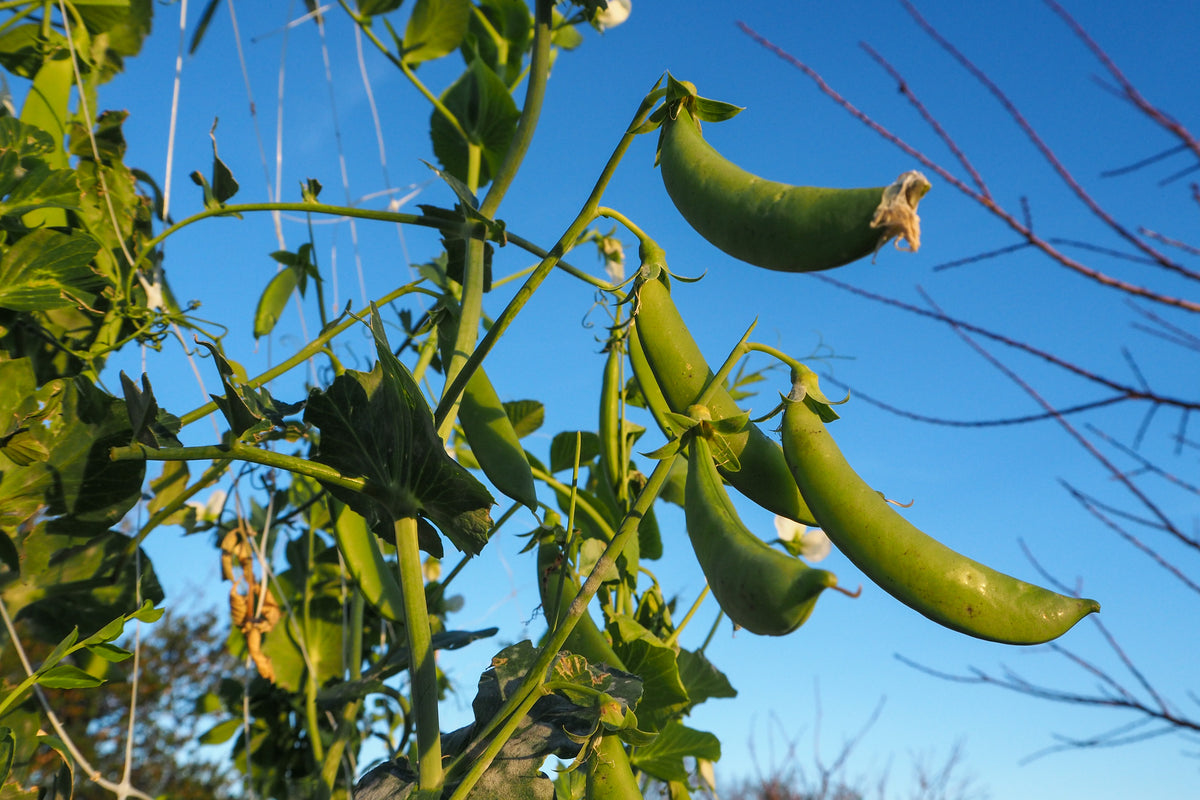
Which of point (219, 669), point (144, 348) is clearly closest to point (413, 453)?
point (144, 348)

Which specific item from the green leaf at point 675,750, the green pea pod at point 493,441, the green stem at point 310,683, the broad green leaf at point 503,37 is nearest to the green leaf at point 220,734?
the green stem at point 310,683

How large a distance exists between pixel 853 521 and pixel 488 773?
356mm

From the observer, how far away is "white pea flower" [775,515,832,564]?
1442 millimetres

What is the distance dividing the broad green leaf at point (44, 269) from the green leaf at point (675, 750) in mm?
794

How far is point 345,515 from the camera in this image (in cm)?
100

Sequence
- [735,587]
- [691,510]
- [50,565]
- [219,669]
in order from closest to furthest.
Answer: [735,587] < [691,510] < [50,565] < [219,669]

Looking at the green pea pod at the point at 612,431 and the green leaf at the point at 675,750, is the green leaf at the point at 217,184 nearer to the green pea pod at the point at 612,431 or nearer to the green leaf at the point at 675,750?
the green pea pod at the point at 612,431

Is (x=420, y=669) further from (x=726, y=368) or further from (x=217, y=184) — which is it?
(x=217, y=184)

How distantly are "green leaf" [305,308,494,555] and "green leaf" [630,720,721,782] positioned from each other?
1.51 ft

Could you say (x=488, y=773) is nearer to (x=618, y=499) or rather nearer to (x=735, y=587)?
(x=735, y=587)

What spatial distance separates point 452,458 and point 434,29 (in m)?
0.79

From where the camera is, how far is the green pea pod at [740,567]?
49 centimetres

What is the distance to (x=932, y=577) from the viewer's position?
1.83ft

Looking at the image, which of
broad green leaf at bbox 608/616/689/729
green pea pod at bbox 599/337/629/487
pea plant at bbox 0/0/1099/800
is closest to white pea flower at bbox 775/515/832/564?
pea plant at bbox 0/0/1099/800
